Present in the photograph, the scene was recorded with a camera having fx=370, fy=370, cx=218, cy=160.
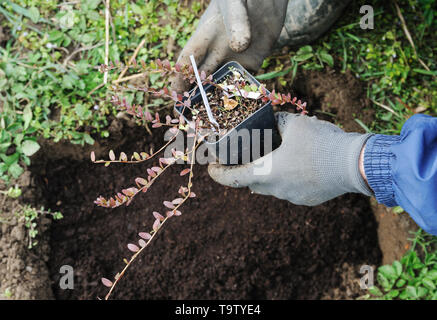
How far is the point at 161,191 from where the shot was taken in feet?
6.73

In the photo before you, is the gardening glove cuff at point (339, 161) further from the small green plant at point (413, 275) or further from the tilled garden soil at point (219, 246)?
the small green plant at point (413, 275)

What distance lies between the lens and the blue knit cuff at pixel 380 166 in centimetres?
130

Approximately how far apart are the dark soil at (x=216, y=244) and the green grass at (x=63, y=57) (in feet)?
0.69

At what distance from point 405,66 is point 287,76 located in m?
0.66

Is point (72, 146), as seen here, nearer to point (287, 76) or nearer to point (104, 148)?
point (104, 148)

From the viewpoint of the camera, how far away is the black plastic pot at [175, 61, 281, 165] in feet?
4.60

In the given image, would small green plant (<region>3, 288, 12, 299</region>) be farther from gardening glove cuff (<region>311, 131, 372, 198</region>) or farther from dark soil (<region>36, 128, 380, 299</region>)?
gardening glove cuff (<region>311, 131, 372, 198</region>)

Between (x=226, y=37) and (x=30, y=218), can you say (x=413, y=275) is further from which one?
(x=30, y=218)

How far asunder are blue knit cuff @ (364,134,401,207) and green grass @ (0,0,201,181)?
1.23m

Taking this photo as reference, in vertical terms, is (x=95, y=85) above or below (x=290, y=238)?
above

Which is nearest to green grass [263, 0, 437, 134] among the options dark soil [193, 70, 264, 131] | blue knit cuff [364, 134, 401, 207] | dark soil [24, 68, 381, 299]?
dark soil [24, 68, 381, 299]

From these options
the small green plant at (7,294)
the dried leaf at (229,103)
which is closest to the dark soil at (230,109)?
the dried leaf at (229,103)

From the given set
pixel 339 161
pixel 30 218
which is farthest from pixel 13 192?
pixel 339 161
